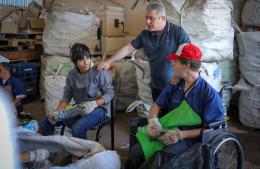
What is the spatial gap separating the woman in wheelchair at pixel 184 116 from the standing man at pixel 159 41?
0.52 metres

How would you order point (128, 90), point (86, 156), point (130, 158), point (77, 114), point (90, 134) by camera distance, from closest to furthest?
point (86, 156) → point (130, 158) → point (77, 114) → point (90, 134) → point (128, 90)

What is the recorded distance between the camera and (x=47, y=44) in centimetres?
430

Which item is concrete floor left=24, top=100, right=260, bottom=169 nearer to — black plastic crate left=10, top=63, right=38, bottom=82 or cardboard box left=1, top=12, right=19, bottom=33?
black plastic crate left=10, top=63, right=38, bottom=82

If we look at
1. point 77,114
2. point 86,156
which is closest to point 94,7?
point 77,114

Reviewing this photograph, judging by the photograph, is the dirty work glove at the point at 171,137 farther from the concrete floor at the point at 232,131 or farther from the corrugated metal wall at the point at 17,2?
the corrugated metal wall at the point at 17,2

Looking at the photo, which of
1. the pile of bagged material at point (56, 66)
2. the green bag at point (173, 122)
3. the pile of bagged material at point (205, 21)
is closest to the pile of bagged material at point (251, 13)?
the pile of bagged material at point (205, 21)

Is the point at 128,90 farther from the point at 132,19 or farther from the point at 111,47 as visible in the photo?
the point at 132,19

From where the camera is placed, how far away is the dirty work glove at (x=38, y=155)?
5.68 feet

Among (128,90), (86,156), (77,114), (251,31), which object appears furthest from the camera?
(128,90)

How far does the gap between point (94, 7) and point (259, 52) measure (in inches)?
78.6

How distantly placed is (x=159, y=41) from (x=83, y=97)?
66 centimetres

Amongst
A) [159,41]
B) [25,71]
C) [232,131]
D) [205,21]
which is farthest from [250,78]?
[25,71]

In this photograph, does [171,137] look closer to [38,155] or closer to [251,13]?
[38,155]

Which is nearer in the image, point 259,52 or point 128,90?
point 259,52
